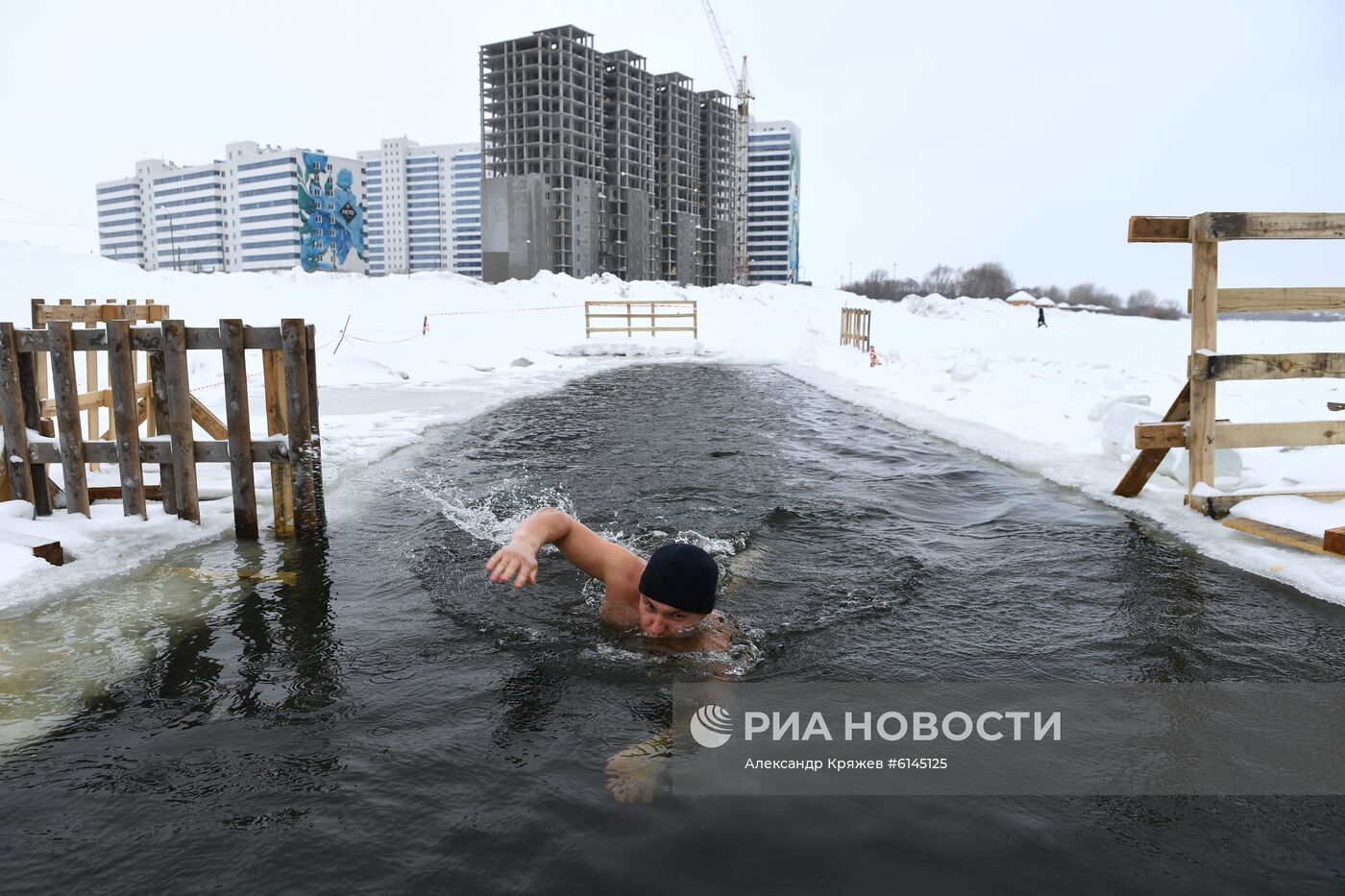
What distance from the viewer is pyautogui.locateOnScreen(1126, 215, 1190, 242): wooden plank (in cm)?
671

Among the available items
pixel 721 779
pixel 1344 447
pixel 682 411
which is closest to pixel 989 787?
pixel 721 779

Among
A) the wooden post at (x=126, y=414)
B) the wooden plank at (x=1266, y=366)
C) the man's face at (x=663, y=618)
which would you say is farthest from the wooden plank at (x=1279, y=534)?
the wooden post at (x=126, y=414)

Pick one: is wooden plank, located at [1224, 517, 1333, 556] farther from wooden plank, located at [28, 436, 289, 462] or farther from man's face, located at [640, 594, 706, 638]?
wooden plank, located at [28, 436, 289, 462]

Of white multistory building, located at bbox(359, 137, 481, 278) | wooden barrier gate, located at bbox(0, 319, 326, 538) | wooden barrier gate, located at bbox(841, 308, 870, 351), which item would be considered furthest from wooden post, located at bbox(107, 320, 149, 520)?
white multistory building, located at bbox(359, 137, 481, 278)

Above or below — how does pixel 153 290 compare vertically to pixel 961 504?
above

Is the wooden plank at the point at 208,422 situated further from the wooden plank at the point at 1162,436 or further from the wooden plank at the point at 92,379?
the wooden plank at the point at 1162,436

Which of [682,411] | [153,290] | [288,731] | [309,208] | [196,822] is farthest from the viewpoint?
[309,208]

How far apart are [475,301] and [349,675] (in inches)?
1587

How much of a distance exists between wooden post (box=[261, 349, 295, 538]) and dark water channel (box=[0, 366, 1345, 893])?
351 millimetres

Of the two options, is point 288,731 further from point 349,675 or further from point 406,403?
point 406,403

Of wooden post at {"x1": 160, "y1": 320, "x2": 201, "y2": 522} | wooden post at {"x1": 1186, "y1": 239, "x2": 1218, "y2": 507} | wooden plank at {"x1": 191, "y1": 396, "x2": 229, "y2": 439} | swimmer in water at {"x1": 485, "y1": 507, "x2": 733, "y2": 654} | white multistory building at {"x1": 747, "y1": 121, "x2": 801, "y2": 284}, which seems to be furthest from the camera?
white multistory building at {"x1": 747, "y1": 121, "x2": 801, "y2": 284}

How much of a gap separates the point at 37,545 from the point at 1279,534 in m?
7.96

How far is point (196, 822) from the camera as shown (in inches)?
111

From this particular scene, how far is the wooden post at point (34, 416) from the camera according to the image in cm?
614
